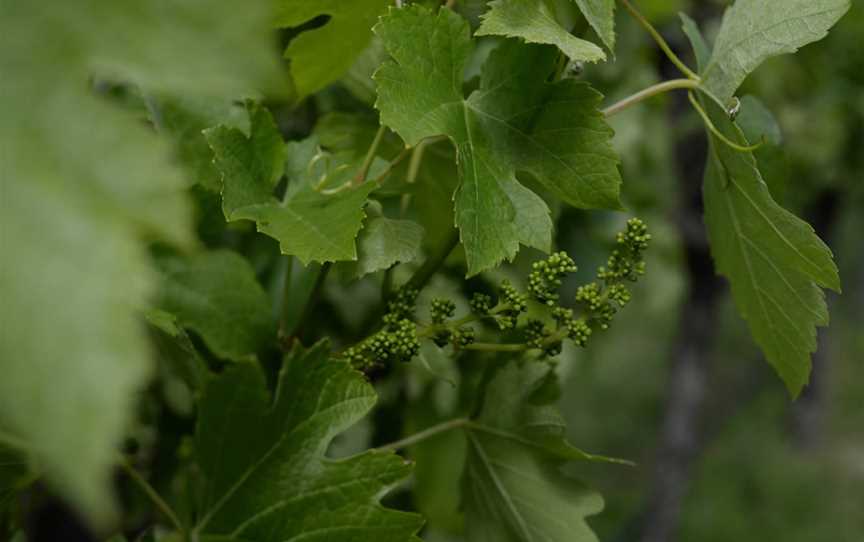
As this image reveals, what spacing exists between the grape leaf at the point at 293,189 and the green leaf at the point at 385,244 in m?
0.03

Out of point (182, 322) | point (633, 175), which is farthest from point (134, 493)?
point (633, 175)

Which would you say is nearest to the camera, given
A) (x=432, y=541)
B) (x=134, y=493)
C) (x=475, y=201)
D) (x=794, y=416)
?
(x=475, y=201)

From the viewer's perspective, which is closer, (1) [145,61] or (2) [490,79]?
(1) [145,61]

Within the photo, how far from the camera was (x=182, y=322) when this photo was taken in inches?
25.3

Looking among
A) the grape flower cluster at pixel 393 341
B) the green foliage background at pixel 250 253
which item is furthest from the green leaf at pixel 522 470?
the grape flower cluster at pixel 393 341

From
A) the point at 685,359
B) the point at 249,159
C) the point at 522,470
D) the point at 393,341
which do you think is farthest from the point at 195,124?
the point at 685,359

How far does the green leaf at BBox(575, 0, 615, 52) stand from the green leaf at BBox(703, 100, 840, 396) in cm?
10

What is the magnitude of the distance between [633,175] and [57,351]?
156 centimetres

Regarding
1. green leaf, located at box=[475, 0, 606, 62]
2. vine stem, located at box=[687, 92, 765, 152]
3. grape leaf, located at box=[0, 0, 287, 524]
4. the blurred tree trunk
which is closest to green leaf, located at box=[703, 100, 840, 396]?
vine stem, located at box=[687, 92, 765, 152]

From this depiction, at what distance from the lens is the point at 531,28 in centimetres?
48

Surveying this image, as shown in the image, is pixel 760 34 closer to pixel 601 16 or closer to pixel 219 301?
pixel 601 16

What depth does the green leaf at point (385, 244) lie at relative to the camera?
1.73 feet

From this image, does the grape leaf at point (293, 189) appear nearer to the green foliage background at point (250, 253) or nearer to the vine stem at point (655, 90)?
the green foliage background at point (250, 253)

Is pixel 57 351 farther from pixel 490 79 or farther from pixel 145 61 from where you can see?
pixel 490 79
